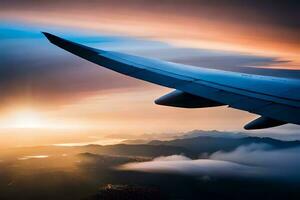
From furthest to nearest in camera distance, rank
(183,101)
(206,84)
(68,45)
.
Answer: (183,101) → (68,45) → (206,84)

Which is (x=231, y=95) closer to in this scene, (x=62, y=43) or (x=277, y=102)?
(x=277, y=102)

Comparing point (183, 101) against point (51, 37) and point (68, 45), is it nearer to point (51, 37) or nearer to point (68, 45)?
point (68, 45)

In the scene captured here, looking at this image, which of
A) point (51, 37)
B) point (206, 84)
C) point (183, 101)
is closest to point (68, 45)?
point (51, 37)

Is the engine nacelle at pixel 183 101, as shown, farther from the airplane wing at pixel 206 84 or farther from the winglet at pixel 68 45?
the winglet at pixel 68 45

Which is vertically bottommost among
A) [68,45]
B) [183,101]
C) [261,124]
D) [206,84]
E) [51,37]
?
[261,124]

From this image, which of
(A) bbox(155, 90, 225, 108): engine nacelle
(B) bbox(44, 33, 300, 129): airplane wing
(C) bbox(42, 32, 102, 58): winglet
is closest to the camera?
(B) bbox(44, 33, 300, 129): airplane wing

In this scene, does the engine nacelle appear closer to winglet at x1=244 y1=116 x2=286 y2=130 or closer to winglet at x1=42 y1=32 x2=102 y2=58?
winglet at x1=244 y1=116 x2=286 y2=130

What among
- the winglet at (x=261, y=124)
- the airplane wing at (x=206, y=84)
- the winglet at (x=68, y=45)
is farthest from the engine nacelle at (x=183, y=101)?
the winglet at (x=68, y=45)

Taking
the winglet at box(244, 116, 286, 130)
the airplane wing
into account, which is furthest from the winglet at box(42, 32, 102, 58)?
the winglet at box(244, 116, 286, 130)
